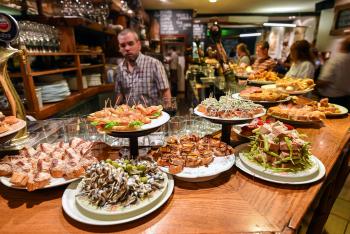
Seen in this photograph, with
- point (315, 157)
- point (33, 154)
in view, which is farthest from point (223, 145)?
point (33, 154)

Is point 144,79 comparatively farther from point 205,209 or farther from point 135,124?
point 205,209

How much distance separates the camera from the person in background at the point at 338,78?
370 centimetres

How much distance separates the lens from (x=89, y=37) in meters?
4.53

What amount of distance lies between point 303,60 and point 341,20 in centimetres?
362

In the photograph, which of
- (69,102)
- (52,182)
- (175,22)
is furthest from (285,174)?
(175,22)

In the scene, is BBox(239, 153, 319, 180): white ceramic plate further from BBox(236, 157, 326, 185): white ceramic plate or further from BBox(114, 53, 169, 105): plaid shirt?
BBox(114, 53, 169, 105): plaid shirt

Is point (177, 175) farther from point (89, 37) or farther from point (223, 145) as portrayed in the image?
point (89, 37)

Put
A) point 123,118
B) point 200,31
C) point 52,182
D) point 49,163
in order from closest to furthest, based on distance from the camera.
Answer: point 52,182
point 49,163
point 123,118
point 200,31

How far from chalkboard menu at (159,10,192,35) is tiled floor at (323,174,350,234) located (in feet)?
25.6

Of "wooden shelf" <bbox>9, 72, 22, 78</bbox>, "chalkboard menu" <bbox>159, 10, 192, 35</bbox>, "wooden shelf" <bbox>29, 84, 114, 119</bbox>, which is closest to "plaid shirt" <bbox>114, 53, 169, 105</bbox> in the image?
"wooden shelf" <bbox>29, 84, 114, 119</bbox>

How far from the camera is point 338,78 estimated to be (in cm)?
380

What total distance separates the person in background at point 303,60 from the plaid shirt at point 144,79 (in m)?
2.50

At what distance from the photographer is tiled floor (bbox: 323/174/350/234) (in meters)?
2.23

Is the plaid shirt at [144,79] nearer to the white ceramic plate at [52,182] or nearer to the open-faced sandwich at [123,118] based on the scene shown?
the open-faced sandwich at [123,118]
